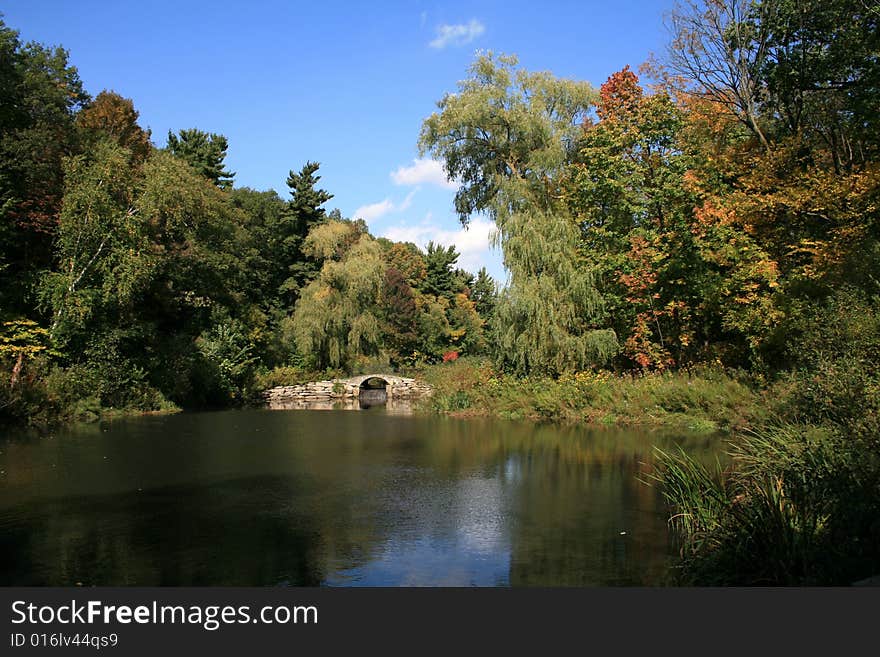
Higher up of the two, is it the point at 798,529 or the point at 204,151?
the point at 204,151

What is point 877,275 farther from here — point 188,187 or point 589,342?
point 188,187

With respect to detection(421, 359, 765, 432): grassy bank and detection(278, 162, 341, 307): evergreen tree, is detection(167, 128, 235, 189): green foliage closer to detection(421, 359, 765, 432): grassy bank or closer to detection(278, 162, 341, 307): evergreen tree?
detection(278, 162, 341, 307): evergreen tree

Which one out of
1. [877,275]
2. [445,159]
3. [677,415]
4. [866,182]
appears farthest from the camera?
[445,159]

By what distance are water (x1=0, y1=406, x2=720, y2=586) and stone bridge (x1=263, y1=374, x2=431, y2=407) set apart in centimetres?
1720

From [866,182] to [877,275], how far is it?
15.9ft

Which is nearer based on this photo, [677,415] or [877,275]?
[877,275]

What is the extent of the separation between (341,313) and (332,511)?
27783 millimetres

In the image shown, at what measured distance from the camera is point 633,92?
26.6 meters

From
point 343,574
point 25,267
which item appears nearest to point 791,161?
point 343,574

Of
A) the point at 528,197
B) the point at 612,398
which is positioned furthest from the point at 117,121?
the point at 612,398

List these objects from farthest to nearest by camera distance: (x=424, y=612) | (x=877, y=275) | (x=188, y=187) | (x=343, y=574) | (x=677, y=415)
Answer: (x=188, y=187) → (x=677, y=415) → (x=877, y=275) → (x=343, y=574) → (x=424, y=612)

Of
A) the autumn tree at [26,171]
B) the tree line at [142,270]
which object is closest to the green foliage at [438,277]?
the tree line at [142,270]

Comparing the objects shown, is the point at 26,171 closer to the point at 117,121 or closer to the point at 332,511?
the point at 117,121

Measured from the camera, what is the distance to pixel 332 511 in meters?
9.97
